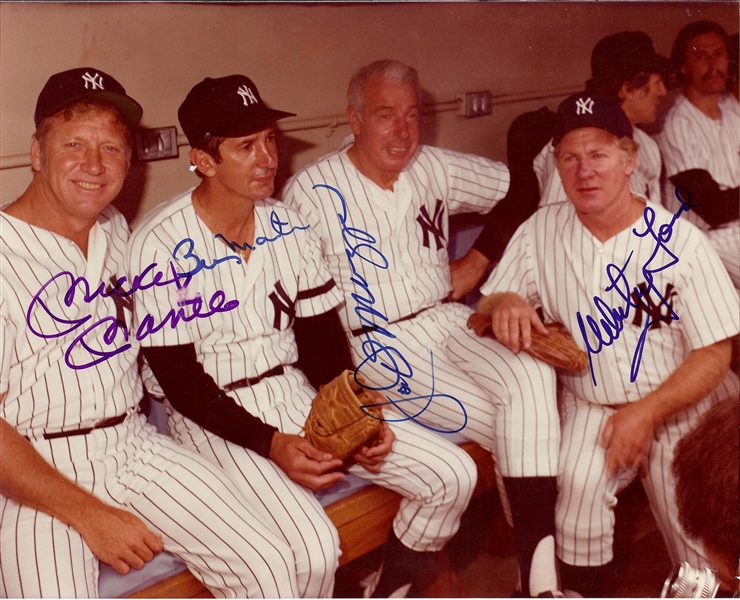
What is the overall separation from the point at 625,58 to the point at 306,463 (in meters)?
1.06

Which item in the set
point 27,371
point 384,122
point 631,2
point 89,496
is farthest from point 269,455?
point 631,2

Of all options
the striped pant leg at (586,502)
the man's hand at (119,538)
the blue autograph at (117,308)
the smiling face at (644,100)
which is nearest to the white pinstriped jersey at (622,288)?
the striped pant leg at (586,502)

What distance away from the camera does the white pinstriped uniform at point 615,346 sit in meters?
1.40

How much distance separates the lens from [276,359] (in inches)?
56.4

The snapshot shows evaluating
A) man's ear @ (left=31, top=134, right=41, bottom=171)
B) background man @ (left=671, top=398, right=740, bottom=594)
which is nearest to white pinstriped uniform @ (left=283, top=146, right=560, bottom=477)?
man's ear @ (left=31, top=134, right=41, bottom=171)

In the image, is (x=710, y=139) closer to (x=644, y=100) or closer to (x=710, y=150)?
(x=710, y=150)

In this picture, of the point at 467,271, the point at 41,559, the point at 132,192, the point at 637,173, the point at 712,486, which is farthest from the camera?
the point at 467,271

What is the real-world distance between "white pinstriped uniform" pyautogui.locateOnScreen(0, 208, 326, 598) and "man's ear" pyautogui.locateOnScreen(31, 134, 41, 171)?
0.35 ft

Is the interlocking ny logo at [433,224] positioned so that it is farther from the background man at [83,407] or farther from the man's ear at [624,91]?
the background man at [83,407]

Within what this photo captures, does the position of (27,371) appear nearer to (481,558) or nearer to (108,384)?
(108,384)

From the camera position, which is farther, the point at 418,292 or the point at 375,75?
the point at 418,292

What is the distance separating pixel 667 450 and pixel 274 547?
0.82m
